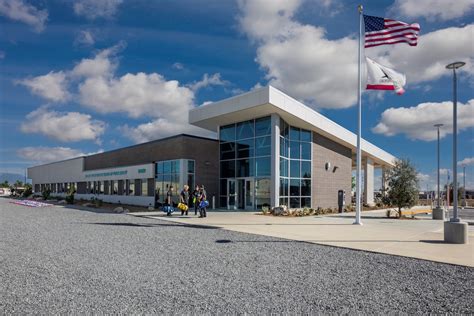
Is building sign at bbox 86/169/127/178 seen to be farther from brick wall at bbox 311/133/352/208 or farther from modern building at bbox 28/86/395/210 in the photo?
brick wall at bbox 311/133/352/208

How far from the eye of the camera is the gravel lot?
5.21m

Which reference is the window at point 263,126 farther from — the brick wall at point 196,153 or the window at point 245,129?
the brick wall at point 196,153

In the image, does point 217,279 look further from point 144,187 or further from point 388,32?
point 144,187

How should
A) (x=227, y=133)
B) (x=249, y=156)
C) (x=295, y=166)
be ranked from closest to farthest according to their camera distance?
(x=249, y=156), (x=295, y=166), (x=227, y=133)

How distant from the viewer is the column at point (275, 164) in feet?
73.9

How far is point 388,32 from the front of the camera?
15.4 meters

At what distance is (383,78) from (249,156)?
11.3m

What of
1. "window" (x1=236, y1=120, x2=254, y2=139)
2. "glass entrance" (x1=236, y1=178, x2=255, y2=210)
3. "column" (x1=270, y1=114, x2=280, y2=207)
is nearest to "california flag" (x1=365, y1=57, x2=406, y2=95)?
"column" (x1=270, y1=114, x2=280, y2=207)


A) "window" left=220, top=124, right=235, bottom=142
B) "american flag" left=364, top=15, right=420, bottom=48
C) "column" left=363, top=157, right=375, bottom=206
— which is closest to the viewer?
"american flag" left=364, top=15, right=420, bottom=48

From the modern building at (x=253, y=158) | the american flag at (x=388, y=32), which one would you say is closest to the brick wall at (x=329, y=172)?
the modern building at (x=253, y=158)

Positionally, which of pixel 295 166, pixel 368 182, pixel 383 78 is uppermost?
pixel 383 78

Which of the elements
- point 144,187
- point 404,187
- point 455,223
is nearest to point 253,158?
point 404,187

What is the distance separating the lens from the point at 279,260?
8289mm

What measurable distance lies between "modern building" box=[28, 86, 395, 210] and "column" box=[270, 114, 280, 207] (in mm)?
64
